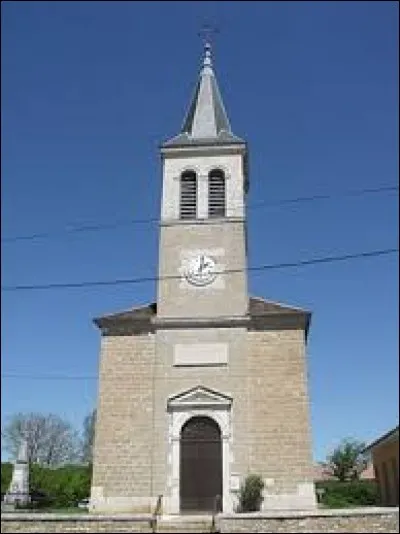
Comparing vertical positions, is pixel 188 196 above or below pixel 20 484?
above

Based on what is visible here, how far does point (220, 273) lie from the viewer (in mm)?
23844

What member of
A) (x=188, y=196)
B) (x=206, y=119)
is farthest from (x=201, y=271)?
(x=206, y=119)

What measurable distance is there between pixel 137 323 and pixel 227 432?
4.98m

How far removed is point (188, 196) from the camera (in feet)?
84.0

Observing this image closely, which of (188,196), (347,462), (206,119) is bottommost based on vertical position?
(347,462)

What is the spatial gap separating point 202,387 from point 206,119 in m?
11.9

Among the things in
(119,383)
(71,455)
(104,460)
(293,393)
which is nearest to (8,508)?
(104,460)

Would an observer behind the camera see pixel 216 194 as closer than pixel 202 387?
No

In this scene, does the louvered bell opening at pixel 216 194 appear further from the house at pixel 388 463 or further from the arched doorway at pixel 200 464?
the house at pixel 388 463

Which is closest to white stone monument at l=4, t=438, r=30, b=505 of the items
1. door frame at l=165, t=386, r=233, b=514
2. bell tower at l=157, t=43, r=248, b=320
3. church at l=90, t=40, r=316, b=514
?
church at l=90, t=40, r=316, b=514

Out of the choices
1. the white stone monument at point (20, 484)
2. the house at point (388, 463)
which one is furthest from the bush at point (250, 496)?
the white stone monument at point (20, 484)

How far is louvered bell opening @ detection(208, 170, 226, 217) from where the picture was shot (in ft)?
82.4

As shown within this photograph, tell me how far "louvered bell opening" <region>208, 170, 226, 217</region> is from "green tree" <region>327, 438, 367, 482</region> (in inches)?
1107

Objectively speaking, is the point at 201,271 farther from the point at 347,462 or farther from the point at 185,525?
the point at 347,462
